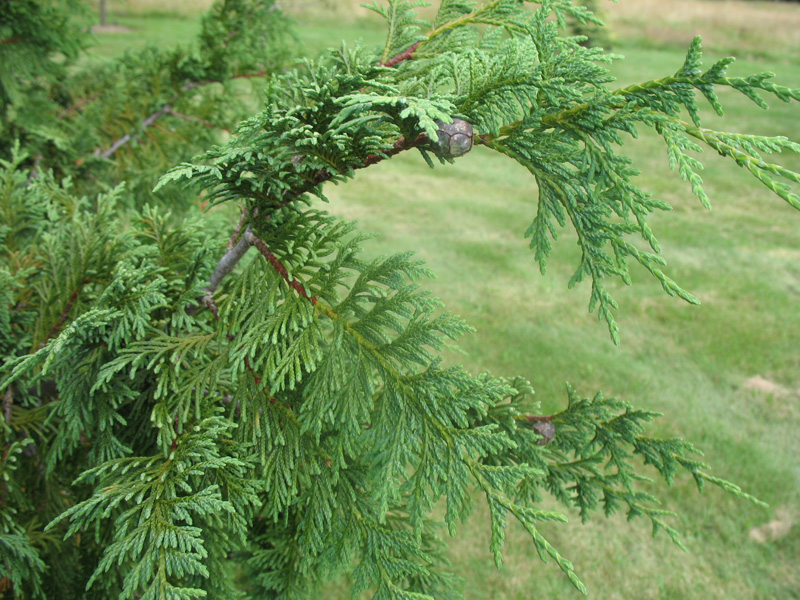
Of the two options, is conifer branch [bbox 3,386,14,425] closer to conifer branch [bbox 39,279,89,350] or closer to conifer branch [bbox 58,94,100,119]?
conifer branch [bbox 39,279,89,350]

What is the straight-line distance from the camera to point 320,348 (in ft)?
6.54

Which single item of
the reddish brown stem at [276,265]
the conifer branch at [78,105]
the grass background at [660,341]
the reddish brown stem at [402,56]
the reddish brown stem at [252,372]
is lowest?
the grass background at [660,341]

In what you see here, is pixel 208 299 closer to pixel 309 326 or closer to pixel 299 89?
pixel 309 326

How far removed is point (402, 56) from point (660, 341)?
20.5 ft

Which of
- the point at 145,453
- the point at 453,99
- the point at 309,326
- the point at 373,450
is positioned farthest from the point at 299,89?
the point at 145,453

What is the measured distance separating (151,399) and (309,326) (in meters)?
0.81

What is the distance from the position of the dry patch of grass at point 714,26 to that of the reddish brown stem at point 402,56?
21.4m

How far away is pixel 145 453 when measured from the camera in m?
2.24

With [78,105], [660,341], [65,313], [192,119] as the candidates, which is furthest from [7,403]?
[660,341]

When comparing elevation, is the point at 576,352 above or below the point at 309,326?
below

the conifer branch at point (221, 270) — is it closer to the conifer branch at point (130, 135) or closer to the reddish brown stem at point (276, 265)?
the reddish brown stem at point (276, 265)

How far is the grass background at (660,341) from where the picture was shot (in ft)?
15.5

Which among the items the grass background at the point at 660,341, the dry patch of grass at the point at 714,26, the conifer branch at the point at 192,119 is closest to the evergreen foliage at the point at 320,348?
the conifer branch at the point at 192,119

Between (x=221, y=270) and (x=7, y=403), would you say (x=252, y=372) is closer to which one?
(x=221, y=270)
